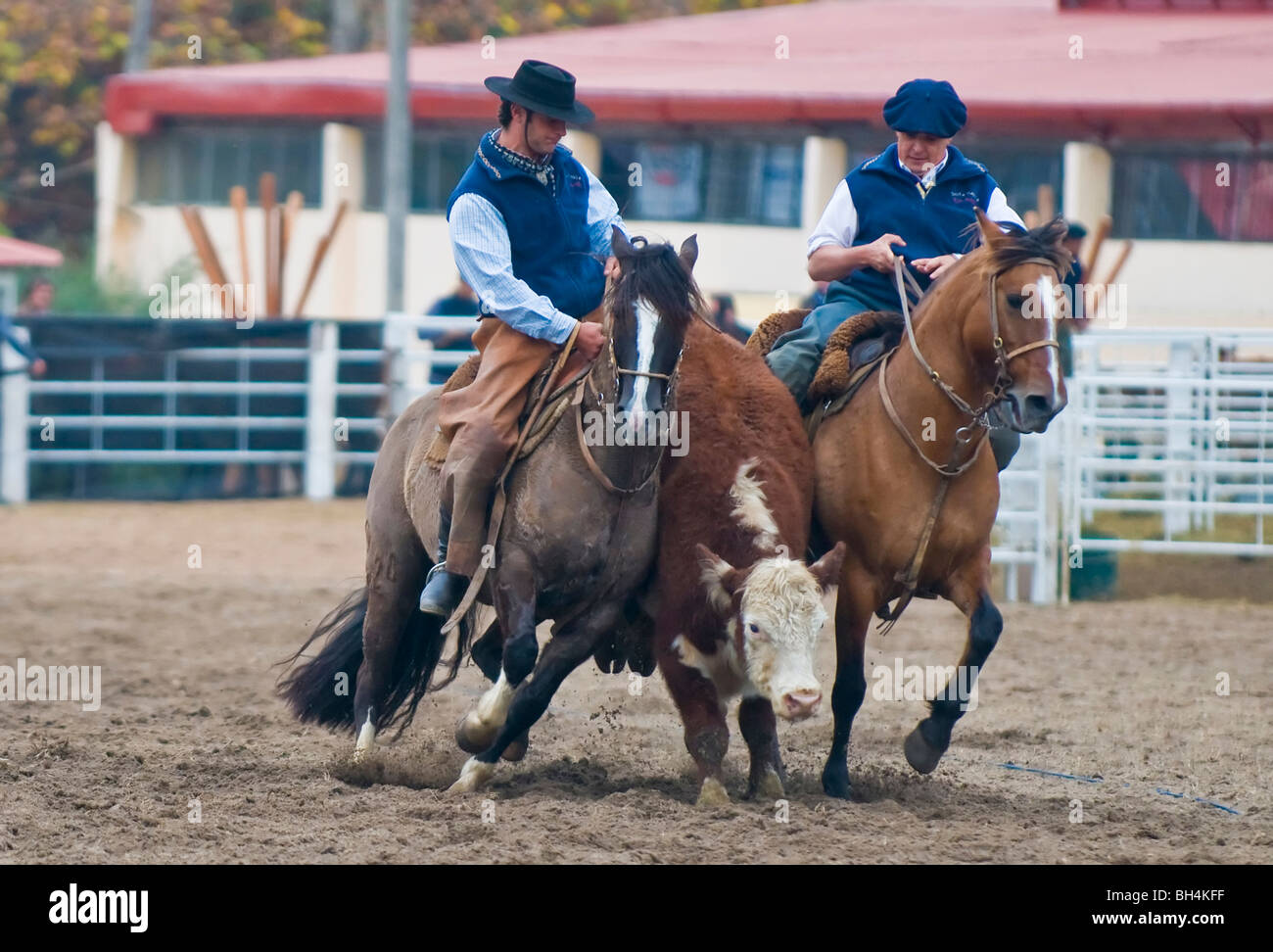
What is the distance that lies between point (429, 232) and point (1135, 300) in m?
8.50

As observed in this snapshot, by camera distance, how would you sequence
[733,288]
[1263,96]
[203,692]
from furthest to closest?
[733,288]
[1263,96]
[203,692]

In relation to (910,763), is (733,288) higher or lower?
higher

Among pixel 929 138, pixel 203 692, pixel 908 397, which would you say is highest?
pixel 929 138

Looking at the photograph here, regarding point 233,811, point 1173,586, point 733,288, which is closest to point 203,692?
point 233,811

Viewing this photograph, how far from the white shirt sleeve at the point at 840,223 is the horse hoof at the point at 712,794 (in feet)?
5.95

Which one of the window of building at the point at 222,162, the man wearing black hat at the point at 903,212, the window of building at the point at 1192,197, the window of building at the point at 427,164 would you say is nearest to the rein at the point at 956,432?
the man wearing black hat at the point at 903,212

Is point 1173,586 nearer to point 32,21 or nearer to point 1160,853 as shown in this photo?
point 1160,853

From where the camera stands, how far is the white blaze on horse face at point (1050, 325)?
201 inches

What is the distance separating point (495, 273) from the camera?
5531 millimetres

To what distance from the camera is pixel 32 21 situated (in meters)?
27.9

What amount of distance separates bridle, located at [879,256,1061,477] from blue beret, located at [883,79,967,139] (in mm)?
422

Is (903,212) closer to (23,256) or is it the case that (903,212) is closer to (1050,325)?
(1050,325)

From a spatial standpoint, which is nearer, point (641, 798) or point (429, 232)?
point (641, 798)

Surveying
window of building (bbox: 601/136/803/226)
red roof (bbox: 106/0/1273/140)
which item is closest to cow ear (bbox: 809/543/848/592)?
red roof (bbox: 106/0/1273/140)
